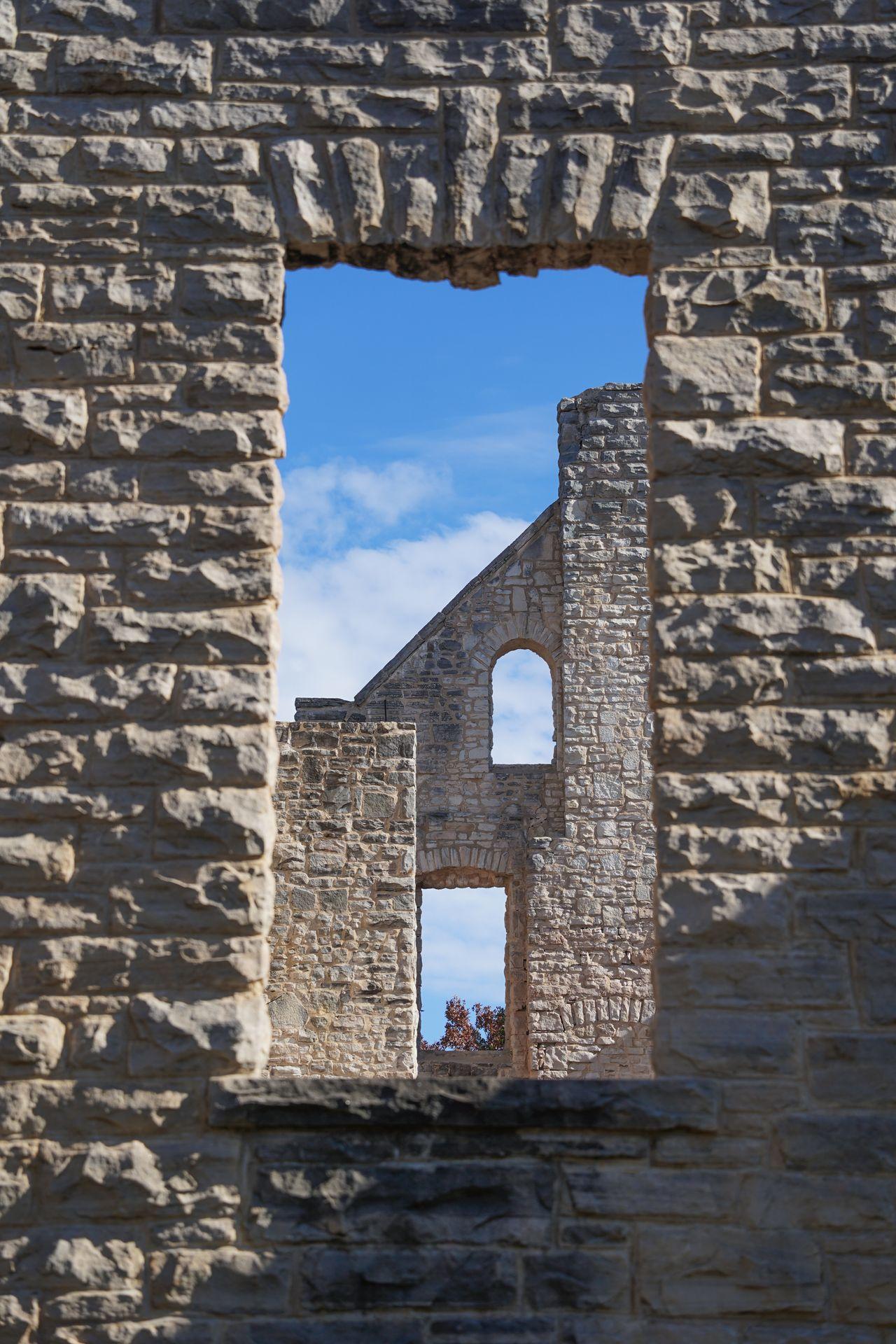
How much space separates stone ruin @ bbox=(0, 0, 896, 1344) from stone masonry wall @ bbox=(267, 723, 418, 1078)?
6603 millimetres

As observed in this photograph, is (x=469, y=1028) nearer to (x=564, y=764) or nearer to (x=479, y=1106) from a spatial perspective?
(x=564, y=764)

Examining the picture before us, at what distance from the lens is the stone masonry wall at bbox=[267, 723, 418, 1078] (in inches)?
428

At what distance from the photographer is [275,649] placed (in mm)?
4434

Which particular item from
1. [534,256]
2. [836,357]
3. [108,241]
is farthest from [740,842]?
[108,241]

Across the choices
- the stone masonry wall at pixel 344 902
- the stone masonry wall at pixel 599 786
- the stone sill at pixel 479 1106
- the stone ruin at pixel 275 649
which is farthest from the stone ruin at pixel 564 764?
the stone sill at pixel 479 1106

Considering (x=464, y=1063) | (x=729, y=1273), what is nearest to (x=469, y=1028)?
(x=464, y=1063)

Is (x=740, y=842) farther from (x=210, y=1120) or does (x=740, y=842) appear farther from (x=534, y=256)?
(x=534, y=256)

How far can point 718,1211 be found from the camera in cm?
398

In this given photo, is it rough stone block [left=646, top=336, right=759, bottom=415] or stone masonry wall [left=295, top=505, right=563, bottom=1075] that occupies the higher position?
stone masonry wall [left=295, top=505, right=563, bottom=1075]

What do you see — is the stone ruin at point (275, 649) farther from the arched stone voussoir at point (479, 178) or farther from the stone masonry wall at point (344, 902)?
the stone masonry wall at point (344, 902)

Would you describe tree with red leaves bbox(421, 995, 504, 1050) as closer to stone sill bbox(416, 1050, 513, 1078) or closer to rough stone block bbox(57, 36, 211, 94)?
stone sill bbox(416, 1050, 513, 1078)

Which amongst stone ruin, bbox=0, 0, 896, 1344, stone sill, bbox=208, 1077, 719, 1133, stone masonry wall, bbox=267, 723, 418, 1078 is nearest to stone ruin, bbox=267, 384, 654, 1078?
stone masonry wall, bbox=267, 723, 418, 1078

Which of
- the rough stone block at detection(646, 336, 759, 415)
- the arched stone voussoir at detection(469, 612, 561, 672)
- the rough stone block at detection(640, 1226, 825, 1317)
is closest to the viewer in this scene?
the rough stone block at detection(640, 1226, 825, 1317)

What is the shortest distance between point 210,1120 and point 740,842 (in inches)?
71.7
